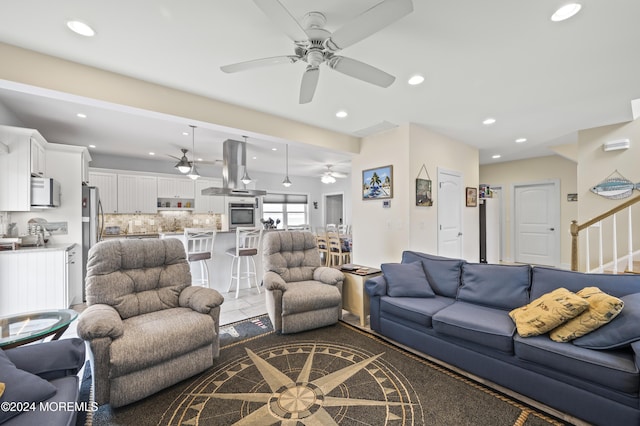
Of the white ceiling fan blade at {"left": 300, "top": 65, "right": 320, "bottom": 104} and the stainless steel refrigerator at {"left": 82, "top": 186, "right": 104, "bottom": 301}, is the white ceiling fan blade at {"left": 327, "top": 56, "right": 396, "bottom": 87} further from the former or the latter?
the stainless steel refrigerator at {"left": 82, "top": 186, "right": 104, "bottom": 301}

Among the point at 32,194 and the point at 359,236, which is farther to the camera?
the point at 359,236

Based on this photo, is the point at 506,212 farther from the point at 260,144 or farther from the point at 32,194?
the point at 32,194

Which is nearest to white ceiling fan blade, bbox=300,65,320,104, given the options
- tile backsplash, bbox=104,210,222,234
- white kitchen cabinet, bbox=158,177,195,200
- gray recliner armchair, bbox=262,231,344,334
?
gray recliner armchair, bbox=262,231,344,334

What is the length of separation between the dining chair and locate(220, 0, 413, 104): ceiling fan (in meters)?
3.97

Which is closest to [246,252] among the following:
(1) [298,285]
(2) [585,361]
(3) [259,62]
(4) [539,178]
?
(1) [298,285]

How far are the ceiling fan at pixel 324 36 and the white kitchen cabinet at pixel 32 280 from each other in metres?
3.39

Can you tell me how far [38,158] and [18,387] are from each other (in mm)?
3781

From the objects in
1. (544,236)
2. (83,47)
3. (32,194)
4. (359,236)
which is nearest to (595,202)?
(544,236)

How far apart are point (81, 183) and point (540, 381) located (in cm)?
592

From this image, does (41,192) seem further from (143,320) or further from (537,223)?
(537,223)

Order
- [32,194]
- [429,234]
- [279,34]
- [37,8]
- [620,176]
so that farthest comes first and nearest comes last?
1. [429,234]
2. [620,176]
3. [32,194]
4. [279,34]
5. [37,8]

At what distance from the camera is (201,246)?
411cm

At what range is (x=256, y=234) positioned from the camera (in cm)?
445

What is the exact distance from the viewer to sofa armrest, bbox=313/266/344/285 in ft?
10.2
